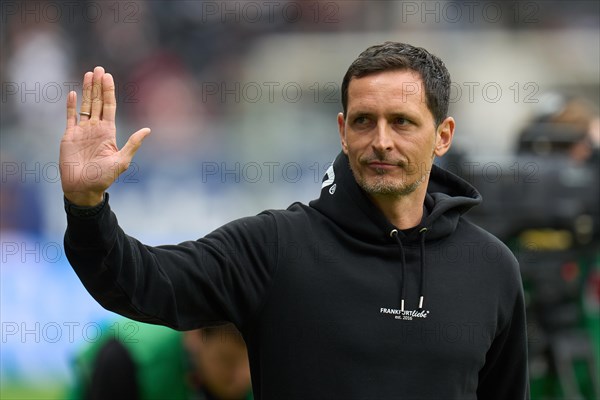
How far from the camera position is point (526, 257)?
285 inches

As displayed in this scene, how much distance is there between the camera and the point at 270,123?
32.1ft

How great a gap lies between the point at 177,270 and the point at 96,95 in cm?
47

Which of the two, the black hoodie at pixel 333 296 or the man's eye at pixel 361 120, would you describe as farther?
the man's eye at pixel 361 120

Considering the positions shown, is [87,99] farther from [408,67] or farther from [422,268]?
[422,268]

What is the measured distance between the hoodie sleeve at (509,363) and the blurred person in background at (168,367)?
54.5 inches

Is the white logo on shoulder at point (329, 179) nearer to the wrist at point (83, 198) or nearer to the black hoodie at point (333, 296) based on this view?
the black hoodie at point (333, 296)

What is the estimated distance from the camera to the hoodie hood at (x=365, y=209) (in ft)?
9.27

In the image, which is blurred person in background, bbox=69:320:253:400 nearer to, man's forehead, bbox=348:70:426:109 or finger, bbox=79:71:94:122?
man's forehead, bbox=348:70:426:109

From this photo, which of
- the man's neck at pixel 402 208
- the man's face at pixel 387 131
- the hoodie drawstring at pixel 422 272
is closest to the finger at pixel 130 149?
the man's face at pixel 387 131

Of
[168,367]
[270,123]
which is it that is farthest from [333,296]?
[270,123]

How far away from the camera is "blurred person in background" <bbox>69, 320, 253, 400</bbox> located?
4238 millimetres

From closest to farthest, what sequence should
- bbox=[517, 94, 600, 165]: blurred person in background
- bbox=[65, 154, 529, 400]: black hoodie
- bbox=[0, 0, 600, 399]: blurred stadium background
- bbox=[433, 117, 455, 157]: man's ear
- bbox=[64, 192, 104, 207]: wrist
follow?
1. bbox=[64, 192, 104, 207]: wrist
2. bbox=[65, 154, 529, 400]: black hoodie
3. bbox=[433, 117, 455, 157]: man's ear
4. bbox=[0, 0, 600, 399]: blurred stadium background
5. bbox=[517, 94, 600, 165]: blurred person in background

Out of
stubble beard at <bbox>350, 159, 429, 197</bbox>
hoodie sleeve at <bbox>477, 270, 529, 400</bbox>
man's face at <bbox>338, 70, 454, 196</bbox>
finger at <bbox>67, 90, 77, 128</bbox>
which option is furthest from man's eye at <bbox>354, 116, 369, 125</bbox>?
finger at <bbox>67, 90, 77, 128</bbox>

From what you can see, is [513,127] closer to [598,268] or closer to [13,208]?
[598,268]
